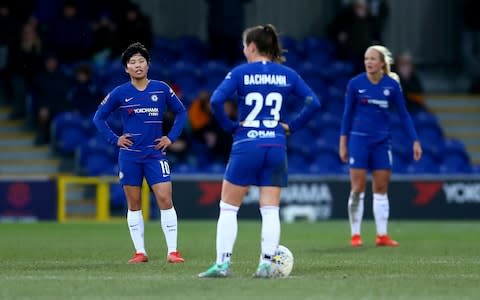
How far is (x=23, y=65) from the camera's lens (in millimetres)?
23984

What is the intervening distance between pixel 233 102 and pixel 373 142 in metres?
8.04

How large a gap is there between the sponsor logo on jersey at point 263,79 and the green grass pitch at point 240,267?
1584 millimetres

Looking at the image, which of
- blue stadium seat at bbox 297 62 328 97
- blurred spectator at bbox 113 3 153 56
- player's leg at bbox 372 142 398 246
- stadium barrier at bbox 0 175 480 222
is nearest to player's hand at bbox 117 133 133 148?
player's leg at bbox 372 142 398 246

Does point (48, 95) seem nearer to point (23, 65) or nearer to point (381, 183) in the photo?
point (23, 65)

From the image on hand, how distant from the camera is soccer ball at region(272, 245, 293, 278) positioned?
10.8 m

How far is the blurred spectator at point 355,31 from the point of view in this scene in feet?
84.1

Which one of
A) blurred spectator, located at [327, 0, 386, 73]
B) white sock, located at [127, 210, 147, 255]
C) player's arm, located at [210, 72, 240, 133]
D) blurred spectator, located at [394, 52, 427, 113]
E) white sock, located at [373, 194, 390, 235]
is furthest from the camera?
blurred spectator, located at [327, 0, 386, 73]

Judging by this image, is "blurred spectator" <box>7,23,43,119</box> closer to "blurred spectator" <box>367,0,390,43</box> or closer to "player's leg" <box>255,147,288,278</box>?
"blurred spectator" <box>367,0,390,43</box>

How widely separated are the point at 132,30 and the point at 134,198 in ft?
39.2

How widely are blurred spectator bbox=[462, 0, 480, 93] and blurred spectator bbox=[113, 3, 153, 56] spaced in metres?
6.95

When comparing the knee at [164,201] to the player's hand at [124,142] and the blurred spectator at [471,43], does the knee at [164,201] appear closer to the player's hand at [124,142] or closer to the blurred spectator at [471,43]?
the player's hand at [124,142]

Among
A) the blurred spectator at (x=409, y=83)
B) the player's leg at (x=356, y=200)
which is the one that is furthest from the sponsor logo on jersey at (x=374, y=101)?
the blurred spectator at (x=409, y=83)

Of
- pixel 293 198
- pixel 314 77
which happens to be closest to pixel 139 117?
pixel 293 198

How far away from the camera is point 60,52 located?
25078mm
